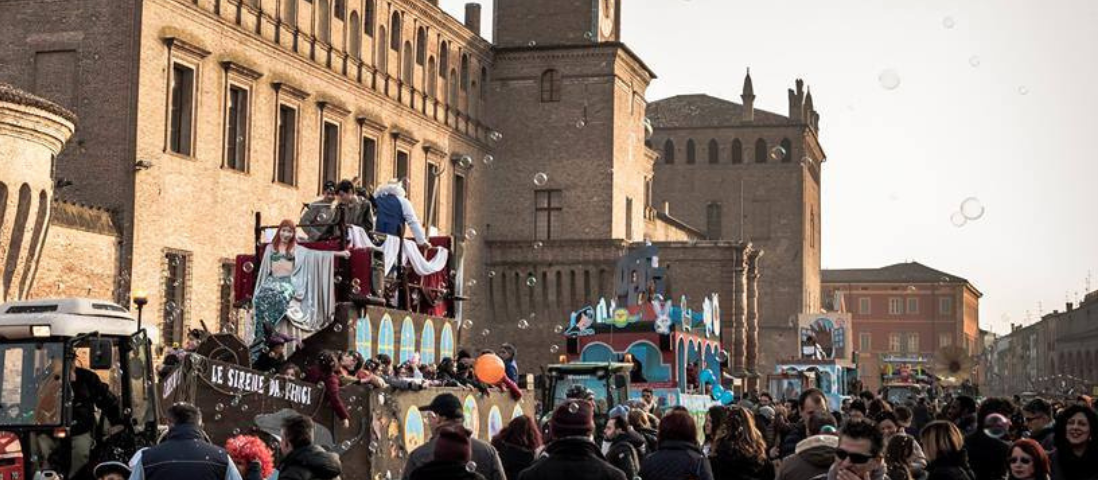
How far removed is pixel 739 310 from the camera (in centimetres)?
6241

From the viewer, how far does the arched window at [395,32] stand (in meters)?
51.2

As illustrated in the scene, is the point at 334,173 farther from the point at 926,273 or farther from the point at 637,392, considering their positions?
the point at 926,273

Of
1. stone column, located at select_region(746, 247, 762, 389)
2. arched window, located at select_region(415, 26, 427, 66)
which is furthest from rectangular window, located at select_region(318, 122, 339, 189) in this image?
stone column, located at select_region(746, 247, 762, 389)

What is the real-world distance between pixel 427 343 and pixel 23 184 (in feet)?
37.5

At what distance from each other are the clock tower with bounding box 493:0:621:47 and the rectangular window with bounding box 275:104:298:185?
17306 mm

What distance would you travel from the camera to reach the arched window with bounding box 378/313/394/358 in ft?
62.0

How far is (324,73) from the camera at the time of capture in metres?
44.7

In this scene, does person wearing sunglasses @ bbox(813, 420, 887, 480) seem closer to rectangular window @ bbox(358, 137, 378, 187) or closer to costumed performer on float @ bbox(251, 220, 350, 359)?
costumed performer on float @ bbox(251, 220, 350, 359)

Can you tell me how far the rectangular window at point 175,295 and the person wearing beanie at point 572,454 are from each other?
1093 inches

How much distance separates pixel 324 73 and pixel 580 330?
1311cm

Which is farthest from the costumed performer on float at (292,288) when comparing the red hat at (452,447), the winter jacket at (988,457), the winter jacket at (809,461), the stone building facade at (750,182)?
the stone building facade at (750,182)

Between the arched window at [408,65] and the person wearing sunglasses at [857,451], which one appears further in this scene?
the arched window at [408,65]

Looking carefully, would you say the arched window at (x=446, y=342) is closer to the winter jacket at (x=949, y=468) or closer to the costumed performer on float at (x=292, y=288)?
the costumed performer on float at (x=292, y=288)

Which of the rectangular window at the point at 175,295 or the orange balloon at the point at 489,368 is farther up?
the rectangular window at the point at 175,295
